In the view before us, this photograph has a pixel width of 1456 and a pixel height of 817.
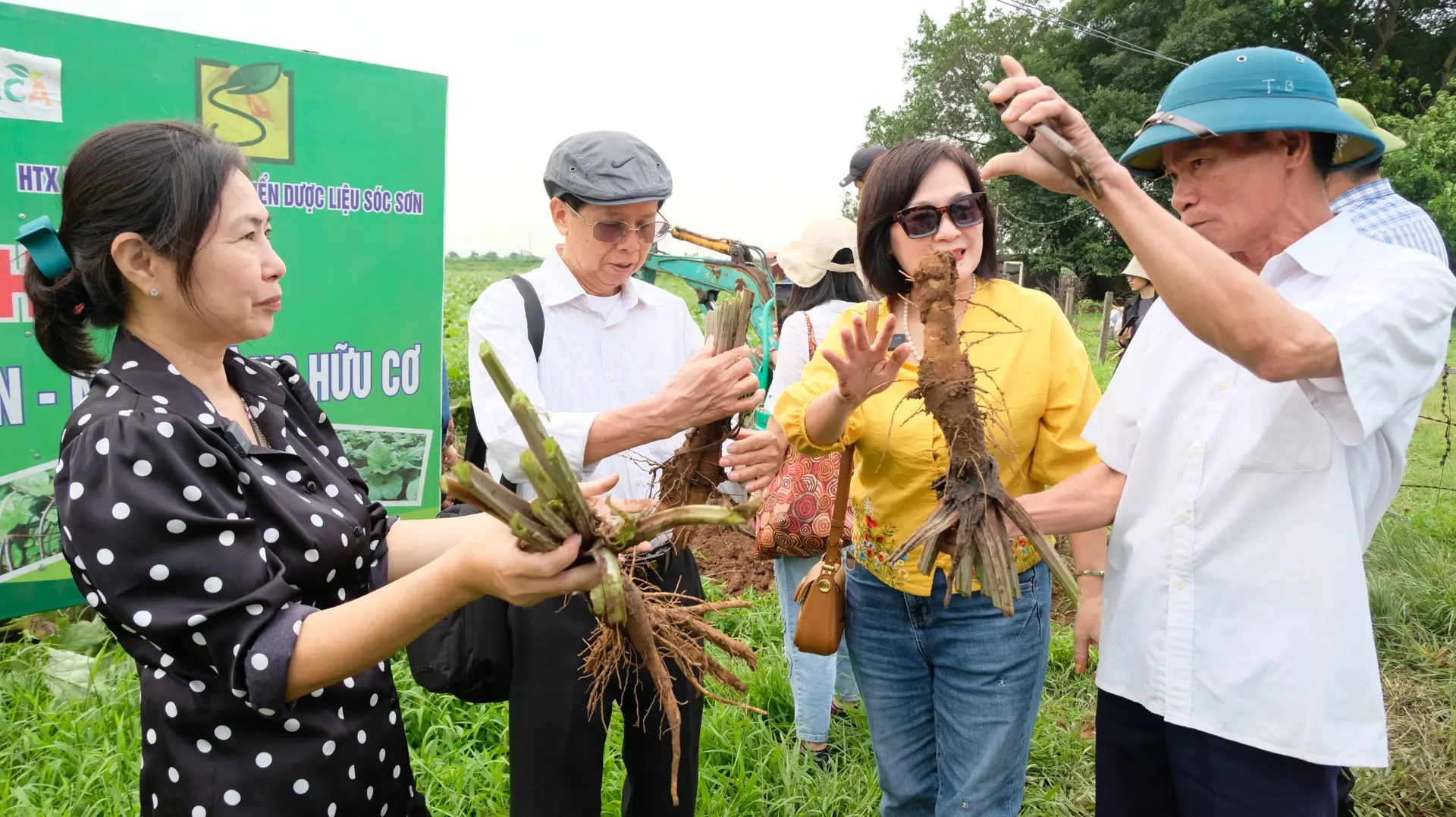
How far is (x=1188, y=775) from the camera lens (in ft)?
5.42

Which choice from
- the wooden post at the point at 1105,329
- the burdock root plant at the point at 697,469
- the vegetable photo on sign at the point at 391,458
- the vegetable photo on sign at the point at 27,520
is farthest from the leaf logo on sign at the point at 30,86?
the wooden post at the point at 1105,329

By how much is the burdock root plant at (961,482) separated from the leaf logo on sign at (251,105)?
2.84 meters

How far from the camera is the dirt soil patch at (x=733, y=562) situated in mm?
4875

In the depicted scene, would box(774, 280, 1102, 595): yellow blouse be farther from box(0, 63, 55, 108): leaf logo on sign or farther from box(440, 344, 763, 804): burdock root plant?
box(0, 63, 55, 108): leaf logo on sign

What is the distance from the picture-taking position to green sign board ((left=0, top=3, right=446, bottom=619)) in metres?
2.85

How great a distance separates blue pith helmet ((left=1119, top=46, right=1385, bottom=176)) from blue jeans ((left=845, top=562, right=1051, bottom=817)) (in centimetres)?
102

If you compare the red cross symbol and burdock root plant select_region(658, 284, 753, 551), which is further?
the red cross symbol

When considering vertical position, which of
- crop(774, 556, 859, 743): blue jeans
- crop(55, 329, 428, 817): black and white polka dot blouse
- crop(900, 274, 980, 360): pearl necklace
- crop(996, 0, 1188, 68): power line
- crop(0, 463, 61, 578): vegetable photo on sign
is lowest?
crop(774, 556, 859, 743): blue jeans

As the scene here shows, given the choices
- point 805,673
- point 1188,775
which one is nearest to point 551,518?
point 1188,775

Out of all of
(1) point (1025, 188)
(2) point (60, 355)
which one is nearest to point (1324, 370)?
(2) point (60, 355)

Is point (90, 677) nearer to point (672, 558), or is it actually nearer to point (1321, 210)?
point (672, 558)

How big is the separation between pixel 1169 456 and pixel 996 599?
44 cm

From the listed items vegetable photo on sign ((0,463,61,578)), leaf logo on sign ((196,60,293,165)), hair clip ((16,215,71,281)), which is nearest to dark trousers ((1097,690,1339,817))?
hair clip ((16,215,71,281))

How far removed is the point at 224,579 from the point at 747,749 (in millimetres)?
2308
